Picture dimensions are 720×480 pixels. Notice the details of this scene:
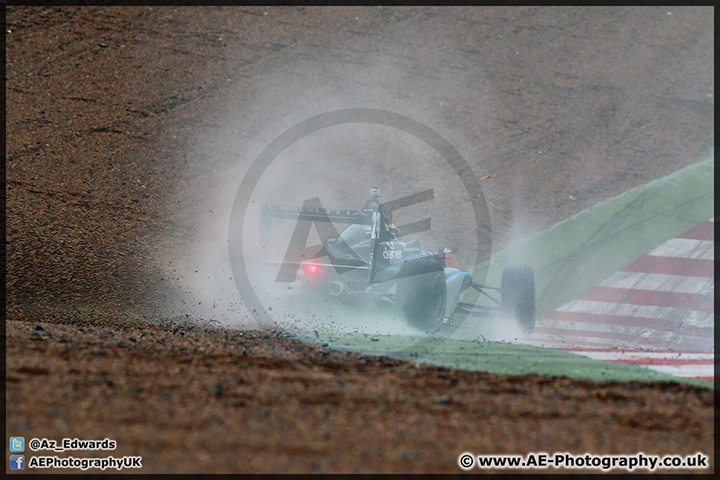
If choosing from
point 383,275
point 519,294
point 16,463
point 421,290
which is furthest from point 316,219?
point 16,463

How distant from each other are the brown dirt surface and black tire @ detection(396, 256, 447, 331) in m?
1.55

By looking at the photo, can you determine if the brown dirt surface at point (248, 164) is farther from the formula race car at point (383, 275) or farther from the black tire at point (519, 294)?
Answer: the black tire at point (519, 294)

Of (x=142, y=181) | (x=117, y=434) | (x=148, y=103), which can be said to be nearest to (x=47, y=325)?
(x=117, y=434)

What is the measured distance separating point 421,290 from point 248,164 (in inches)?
260

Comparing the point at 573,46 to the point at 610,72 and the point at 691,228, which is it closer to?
the point at 610,72

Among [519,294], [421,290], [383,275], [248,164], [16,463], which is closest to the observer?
[16,463]

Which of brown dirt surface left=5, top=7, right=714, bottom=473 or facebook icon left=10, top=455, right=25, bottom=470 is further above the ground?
brown dirt surface left=5, top=7, right=714, bottom=473

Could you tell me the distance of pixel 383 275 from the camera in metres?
7.28

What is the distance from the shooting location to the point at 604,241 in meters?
10.5

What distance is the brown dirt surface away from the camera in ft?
11.0

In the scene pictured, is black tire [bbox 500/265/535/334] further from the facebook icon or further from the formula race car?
the facebook icon

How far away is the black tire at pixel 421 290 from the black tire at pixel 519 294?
1290mm

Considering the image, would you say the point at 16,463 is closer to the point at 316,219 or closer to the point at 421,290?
the point at 421,290

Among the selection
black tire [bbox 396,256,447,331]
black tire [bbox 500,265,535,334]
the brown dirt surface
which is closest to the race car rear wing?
black tire [bbox 396,256,447,331]
